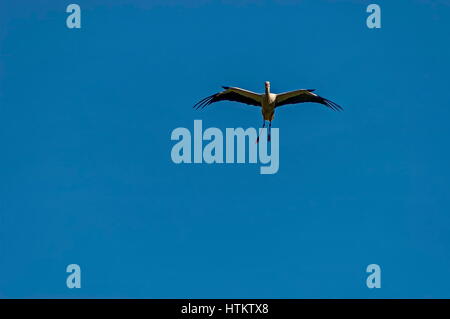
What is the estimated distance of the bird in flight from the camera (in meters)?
25.8

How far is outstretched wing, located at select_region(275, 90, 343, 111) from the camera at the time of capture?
25.8m

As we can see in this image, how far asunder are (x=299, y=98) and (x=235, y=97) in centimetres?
164

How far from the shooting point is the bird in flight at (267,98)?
2584cm

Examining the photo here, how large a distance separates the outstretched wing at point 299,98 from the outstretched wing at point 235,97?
54 cm

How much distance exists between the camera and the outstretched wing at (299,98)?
25797 millimetres

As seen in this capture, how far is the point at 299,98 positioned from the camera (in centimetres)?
2609
